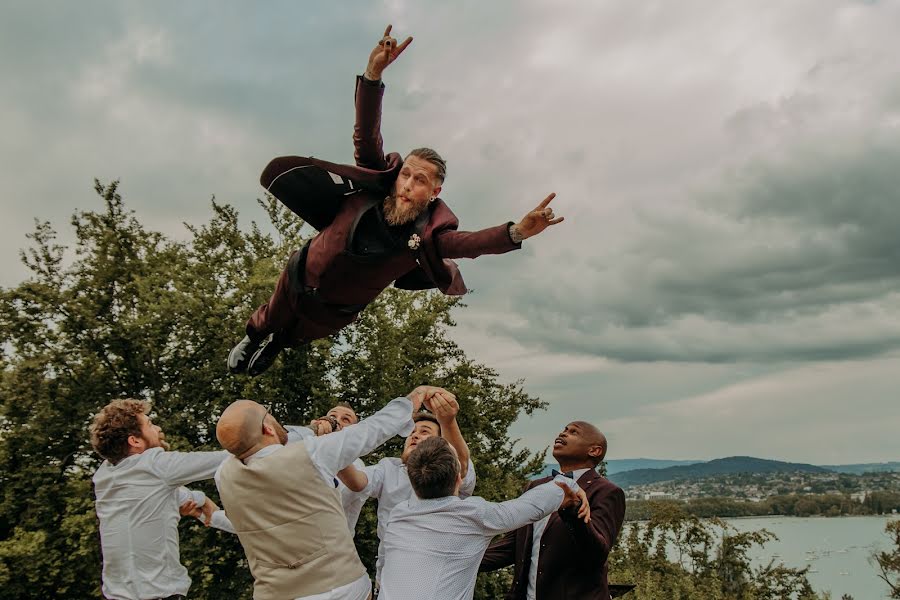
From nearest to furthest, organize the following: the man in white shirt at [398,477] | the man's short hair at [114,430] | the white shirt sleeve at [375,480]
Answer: the man's short hair at [114,430] → the man in white shirt at [398,477] → the white shirt sleeve at [375,480]

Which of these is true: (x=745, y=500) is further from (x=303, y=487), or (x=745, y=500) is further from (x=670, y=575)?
(x=303, y=487)

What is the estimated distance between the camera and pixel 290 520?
117 inches

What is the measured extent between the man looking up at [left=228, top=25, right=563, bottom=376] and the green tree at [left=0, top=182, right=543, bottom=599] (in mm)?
13766

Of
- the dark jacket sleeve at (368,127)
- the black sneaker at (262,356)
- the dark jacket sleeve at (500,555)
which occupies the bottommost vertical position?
the dark jacket sleeve at (500,555)

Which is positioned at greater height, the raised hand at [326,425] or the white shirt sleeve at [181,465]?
the raised hand at [326,425]

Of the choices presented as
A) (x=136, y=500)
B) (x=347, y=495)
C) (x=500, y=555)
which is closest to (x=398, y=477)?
(x=347, y=495)

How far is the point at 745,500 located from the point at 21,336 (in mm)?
40596

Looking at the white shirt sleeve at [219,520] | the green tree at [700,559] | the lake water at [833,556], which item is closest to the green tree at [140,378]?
the green tree at [700,559]

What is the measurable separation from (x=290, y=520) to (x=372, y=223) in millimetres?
1694

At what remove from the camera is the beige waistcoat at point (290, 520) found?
2.96 meters

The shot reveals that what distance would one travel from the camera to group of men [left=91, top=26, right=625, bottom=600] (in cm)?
300

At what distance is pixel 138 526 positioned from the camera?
143 inches

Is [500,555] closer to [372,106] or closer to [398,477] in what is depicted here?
[398,477]

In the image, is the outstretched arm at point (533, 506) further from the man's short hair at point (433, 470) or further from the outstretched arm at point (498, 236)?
the outstretched arm at point (498, 236)
